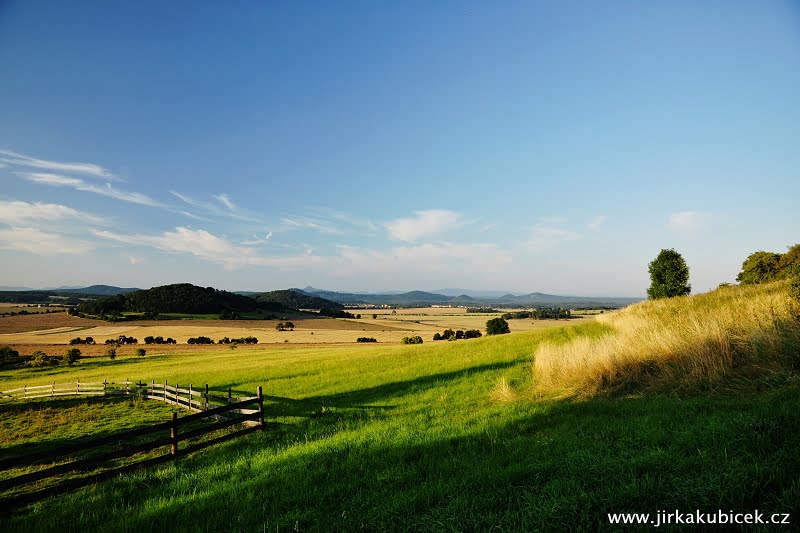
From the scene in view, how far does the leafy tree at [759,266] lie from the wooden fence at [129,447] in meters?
64.7

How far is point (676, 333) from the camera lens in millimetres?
13016

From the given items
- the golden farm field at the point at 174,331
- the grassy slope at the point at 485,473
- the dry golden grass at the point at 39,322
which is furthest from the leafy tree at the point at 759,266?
the dry golden grass at the point at 39,322

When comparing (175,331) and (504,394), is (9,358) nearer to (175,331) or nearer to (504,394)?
(175,331)

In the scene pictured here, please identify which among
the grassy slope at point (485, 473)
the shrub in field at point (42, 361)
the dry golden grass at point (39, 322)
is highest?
the grassy slope at point (485, 473)

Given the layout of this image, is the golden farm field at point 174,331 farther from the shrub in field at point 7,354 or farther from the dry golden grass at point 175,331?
the shrub in field at point 7,354

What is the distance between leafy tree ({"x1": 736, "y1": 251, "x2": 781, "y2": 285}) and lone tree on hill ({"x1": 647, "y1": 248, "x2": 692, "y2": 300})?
9.41 meters

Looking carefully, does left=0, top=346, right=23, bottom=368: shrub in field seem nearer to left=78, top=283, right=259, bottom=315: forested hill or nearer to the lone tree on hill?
left=78, top=283, right=259, bottom=315: forested hill

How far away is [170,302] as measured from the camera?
151m

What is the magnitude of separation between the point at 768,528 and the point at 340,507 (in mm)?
5620

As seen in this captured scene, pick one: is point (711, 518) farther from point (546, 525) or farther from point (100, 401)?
point (100, 401)

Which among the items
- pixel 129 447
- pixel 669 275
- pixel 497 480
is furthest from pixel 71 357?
pixel 669 275

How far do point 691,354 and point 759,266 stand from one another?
207 ft

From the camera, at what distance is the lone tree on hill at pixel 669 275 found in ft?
167

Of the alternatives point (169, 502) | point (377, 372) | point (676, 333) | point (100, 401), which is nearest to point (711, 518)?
point (169, 502)
